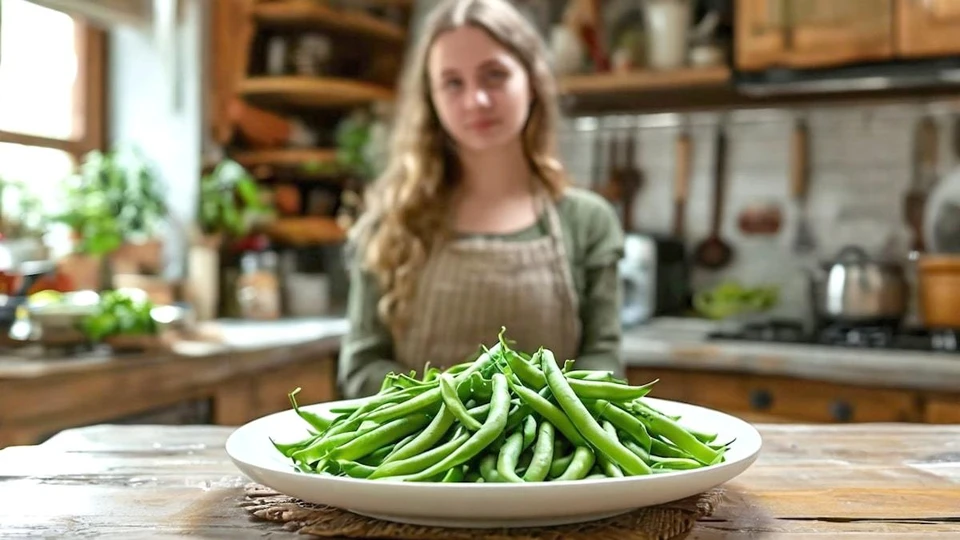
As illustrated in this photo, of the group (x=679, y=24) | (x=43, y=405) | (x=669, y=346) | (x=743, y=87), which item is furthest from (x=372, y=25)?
(x=43, y=405)

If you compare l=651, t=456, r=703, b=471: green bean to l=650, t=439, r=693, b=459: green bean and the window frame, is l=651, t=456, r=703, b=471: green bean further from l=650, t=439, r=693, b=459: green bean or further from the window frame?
the window frame

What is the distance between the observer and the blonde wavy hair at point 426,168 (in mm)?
1662

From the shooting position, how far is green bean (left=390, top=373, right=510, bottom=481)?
71cm

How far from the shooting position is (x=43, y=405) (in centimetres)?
168

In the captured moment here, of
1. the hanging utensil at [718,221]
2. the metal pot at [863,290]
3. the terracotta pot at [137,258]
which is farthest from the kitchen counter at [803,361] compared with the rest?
the terracotta pot at [137,258]

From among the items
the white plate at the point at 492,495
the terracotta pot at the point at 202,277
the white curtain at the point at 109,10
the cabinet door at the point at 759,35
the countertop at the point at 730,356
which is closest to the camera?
the white plate at the point at 492,495

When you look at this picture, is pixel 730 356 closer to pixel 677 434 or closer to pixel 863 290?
pixel 863 290

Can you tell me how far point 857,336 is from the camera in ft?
7.66

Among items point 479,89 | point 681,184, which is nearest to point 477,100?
point 479,89

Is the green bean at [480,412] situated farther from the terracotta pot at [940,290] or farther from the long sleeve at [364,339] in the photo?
the terracotta pot at [940,290]

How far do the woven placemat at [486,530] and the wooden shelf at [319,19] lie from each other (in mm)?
2290

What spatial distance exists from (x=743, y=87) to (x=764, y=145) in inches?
14.3

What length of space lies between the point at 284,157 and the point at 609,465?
2.38 m

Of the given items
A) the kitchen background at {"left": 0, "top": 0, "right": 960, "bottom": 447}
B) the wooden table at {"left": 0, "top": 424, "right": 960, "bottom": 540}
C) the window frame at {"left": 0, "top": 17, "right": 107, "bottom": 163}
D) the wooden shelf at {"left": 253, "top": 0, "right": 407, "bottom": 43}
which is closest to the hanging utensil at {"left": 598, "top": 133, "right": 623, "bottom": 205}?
the kitchen background at {"left": 0, "top": 0, "right": 960, "bottom": 447}
